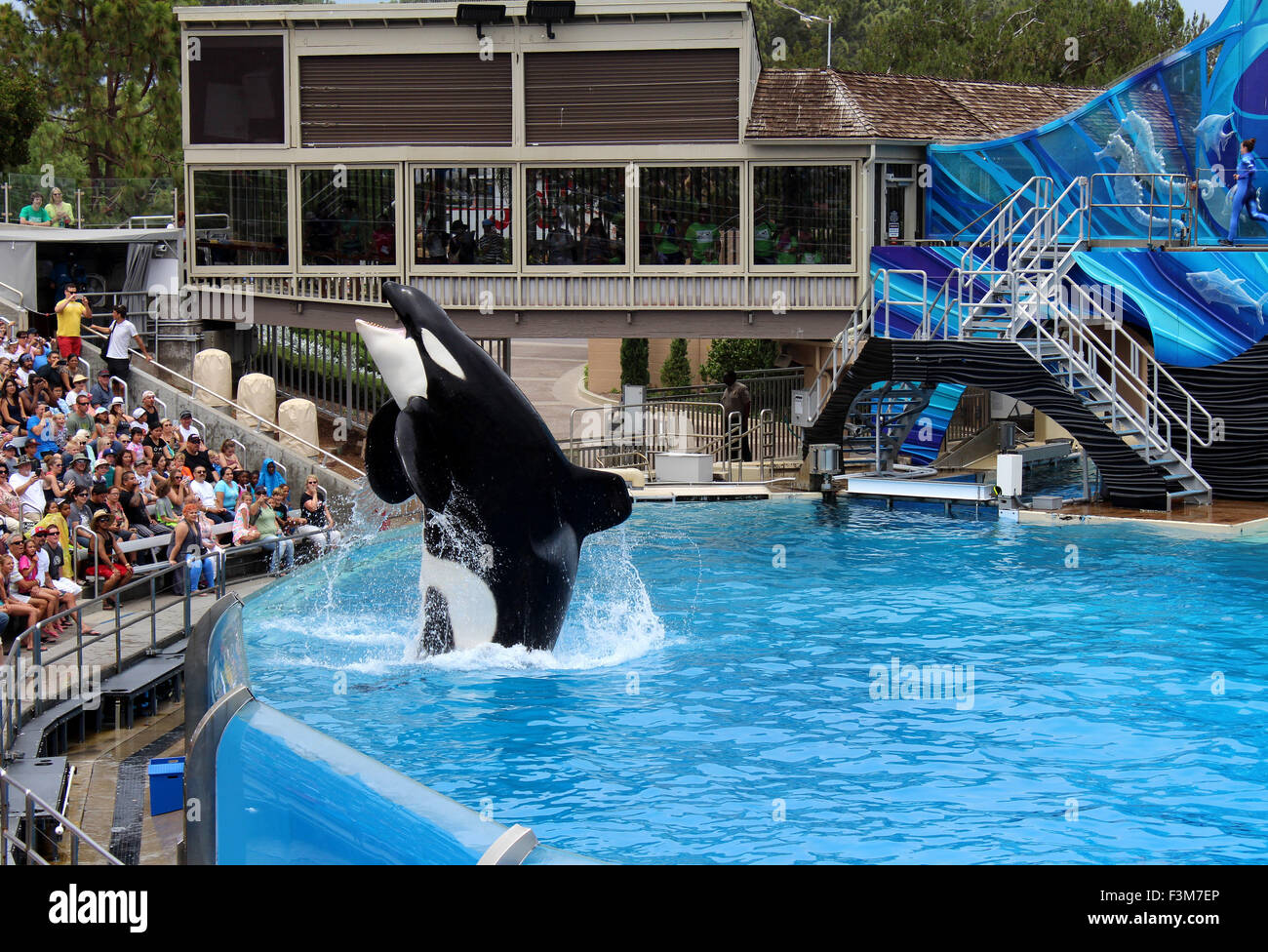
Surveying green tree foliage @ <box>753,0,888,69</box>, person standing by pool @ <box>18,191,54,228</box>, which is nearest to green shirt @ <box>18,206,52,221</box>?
person standing by pool @ <box>18,191,54,228</box>

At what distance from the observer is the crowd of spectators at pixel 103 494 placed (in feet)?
44.9

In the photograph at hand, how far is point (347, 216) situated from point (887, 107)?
36.4 feet

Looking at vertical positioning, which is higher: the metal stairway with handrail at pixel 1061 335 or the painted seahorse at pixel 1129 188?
the painted seahorse at pixel 1129 188

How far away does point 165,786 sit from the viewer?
9.37 m

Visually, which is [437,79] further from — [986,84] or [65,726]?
[65,726]

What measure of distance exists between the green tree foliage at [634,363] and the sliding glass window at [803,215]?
12.5m

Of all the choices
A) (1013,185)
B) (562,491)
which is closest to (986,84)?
(1013,185)

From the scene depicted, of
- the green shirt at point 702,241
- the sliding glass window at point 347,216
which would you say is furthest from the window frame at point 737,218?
the sliding glass window at point 347,216

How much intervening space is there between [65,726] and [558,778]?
3682mm

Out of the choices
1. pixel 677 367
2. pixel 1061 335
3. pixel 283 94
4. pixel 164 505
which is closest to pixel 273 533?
pixel 164 505

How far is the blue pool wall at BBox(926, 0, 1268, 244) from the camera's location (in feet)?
82.5

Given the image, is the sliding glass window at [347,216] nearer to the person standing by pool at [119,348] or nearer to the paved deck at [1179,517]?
the person standing by pool at [119,348]
